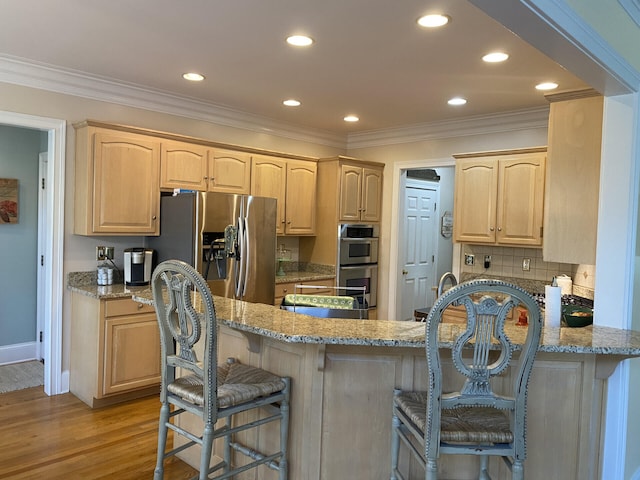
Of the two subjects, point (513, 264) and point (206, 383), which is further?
point (513, 264)

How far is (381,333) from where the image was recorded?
2096mm

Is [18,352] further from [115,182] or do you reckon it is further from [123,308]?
[115,182]

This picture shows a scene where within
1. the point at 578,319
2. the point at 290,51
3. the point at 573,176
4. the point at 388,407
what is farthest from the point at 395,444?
the point at 290,51

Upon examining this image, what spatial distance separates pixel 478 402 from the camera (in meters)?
1.81

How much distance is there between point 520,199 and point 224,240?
2.62 m

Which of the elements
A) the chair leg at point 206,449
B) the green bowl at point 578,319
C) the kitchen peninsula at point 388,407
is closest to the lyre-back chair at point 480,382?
the kitchen peninsula at point 388,407

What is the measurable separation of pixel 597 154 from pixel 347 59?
1654mm

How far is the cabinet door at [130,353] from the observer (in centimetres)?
374

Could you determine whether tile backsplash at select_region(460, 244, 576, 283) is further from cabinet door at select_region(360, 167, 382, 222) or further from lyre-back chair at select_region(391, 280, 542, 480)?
lyre-back chair at select_region(391, 280, 542, 480)

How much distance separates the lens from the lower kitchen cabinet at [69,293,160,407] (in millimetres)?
3715

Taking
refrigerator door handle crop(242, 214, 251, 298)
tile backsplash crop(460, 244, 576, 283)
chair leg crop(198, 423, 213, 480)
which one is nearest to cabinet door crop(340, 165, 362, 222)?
tile backsplash crop(460, 244, 576, 283)

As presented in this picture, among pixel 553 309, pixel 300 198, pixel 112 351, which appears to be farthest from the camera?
pixel 300 198

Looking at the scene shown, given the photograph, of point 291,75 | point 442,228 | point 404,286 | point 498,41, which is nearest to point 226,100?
point 291,75

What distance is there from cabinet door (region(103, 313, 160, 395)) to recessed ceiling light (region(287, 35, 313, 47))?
91.7 inches
